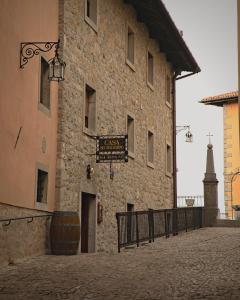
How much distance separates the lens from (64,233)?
42.5 feet

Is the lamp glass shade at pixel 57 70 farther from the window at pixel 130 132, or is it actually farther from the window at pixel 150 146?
the window at pixel 150 146

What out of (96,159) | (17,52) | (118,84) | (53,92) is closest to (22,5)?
(17,52)

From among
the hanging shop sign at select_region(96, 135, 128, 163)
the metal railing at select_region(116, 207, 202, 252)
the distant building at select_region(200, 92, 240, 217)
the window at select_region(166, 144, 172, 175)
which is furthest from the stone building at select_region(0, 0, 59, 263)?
the distant building at select_region(200, 92, 240, 217)

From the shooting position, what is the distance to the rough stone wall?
47.2 ft

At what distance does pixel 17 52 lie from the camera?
11891 millimetres

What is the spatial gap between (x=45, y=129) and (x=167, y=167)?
439 inches

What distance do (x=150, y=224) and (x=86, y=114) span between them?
347 cm

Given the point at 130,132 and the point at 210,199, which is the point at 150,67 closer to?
the point at 130,132

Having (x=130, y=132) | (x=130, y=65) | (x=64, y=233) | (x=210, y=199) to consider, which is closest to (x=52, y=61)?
(x=64, y=233)

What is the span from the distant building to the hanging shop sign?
17.9 meters

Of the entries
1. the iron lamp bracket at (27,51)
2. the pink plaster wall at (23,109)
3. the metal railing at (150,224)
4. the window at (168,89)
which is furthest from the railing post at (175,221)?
the iron lamp bracket at (27,51)

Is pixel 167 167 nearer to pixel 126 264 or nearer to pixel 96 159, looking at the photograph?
pixel 96 159

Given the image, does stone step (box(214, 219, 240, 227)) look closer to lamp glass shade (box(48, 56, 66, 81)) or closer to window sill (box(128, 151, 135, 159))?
window sill (box(128, 151, 135, 159))

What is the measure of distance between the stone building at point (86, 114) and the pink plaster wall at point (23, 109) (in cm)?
2
